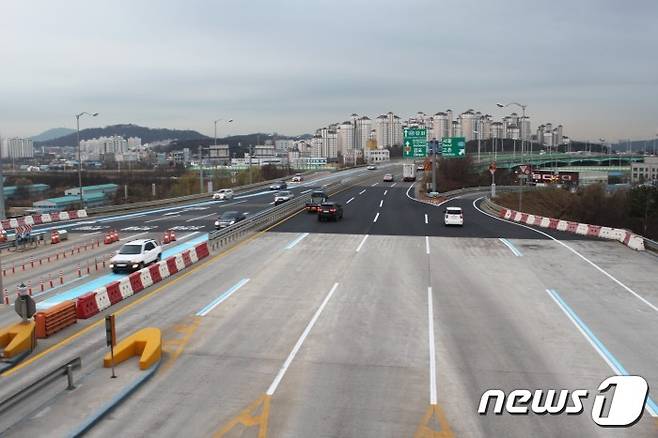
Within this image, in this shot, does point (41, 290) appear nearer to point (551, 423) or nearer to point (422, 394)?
point (422, 394)

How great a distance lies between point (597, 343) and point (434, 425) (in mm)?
7746

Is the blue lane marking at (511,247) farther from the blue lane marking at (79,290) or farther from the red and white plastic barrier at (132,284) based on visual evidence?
the blue lane marking at (79,290)

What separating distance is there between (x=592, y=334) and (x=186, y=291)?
14.4 meters

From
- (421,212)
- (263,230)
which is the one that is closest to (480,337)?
(263,230)

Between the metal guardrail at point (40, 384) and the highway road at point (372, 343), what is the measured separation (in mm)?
367

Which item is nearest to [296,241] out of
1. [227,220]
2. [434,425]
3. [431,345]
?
[227,220]

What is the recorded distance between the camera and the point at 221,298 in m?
21.3

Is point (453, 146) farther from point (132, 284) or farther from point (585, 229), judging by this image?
point (132, 284)

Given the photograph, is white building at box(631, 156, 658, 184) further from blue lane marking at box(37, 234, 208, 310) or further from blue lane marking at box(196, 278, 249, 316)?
blue lane marking at box(37, 234, 208, 310)

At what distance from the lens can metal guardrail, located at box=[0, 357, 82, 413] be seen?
10.8 meters

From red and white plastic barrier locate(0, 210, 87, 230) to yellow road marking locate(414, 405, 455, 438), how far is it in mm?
37361

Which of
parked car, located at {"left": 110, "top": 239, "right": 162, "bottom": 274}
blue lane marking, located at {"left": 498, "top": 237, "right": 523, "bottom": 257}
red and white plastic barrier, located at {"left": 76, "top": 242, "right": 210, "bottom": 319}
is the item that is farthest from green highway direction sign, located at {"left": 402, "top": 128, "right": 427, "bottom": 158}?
parked car, located at {"left": 110, "top": 239, "right": 162, "bottom": 274}

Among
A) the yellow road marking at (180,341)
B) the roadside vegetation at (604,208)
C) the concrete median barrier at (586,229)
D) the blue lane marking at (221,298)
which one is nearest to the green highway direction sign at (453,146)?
the roadside vegetation at (604,208)

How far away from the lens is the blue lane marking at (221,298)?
1947 cm
